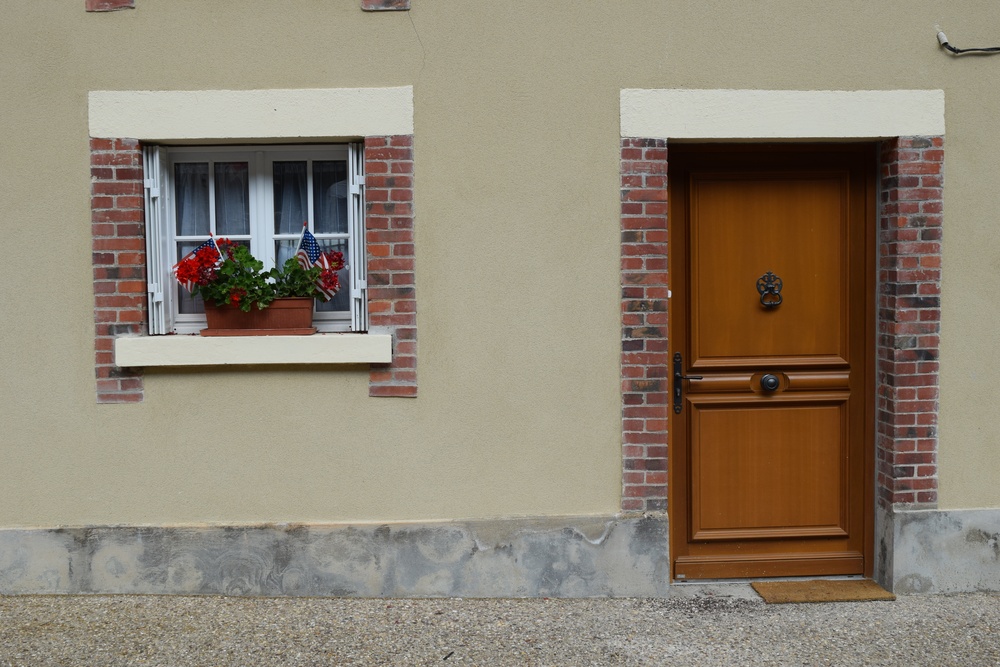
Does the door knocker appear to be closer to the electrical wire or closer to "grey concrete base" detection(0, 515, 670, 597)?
"grey concrete base" detection(0, 515, 670, 597)

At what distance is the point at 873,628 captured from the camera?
4523 millimetres

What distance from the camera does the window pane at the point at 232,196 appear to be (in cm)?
504

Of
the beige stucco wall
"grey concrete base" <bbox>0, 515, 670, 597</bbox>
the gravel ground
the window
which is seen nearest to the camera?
the gravel ground

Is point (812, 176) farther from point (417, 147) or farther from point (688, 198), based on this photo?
point (417, 147)

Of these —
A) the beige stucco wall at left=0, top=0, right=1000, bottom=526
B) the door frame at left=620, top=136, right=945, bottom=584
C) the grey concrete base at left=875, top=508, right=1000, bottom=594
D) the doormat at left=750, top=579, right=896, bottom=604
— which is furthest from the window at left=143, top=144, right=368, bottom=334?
the grey concrete base at left=875, top=508, right=1000, bottom=594

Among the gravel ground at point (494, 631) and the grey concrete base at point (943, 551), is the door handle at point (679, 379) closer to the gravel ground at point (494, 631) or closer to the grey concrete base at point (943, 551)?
the gravel ground at point (494, 631)

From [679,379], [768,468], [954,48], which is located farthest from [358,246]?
[954,48]

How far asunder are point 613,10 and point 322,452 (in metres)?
2.74

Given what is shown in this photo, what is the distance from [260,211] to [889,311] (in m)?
3.41

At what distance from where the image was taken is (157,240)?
492 centimetres

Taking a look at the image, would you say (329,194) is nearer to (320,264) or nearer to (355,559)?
(320,264)

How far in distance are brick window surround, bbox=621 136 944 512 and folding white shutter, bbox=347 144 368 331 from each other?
136 centimetres

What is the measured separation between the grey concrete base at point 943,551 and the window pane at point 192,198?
4027mm

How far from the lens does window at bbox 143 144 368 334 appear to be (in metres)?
4.98
